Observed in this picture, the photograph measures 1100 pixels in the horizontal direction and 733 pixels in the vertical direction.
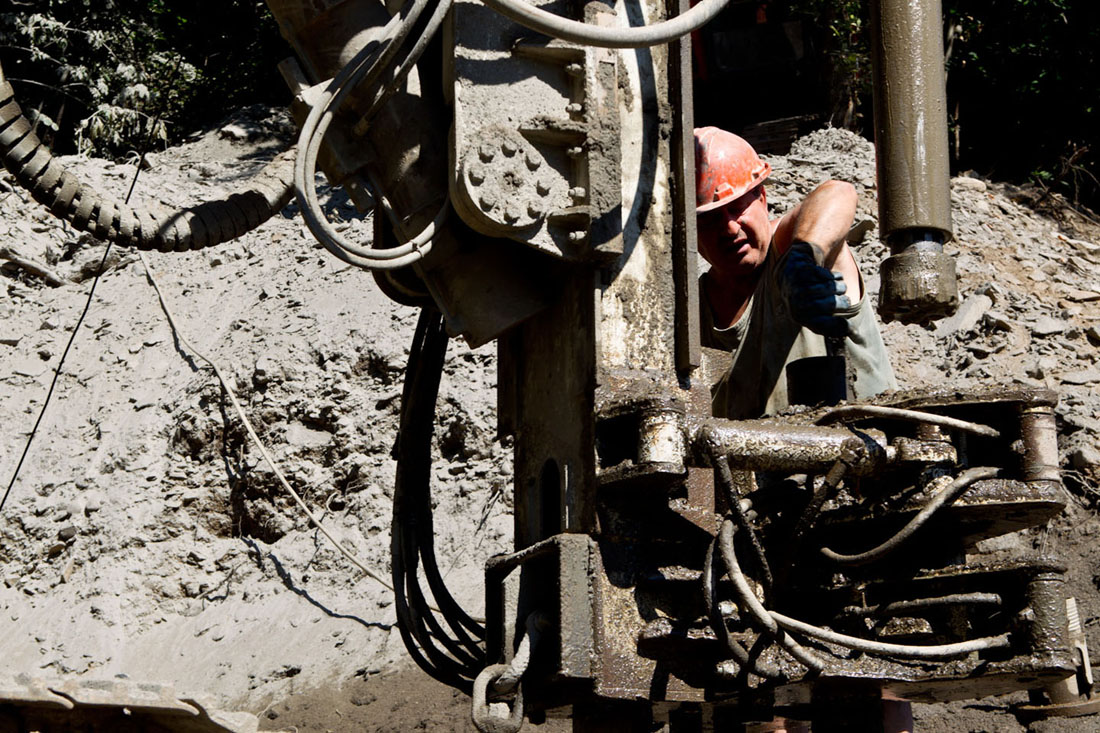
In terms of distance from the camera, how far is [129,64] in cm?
1491

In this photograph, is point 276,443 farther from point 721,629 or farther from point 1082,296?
point 721,629

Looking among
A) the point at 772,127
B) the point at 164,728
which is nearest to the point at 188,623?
the point at 164,728

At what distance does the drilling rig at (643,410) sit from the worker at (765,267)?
765mm

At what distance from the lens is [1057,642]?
12.7 ft

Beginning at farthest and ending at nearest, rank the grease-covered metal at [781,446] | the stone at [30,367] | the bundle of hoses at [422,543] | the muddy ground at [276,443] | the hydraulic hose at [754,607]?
the stone at [30,367] < the muddy ground at [276,443] < the bundle of hoses at [422,543] < the grease-covered metal at [781,446] < the hydraulic hose at [754,607]

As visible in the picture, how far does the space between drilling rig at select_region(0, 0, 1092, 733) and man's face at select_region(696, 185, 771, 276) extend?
908 mm

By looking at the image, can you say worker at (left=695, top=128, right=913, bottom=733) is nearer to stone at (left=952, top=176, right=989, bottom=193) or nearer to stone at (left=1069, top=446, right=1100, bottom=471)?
stone at (left=1069, top=446, right=1100, bottom=471)

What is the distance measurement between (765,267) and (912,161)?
1.33 metres

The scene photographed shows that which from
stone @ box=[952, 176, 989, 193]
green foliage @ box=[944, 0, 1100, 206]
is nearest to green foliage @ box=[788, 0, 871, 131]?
green foliage @ box=[944, 0, 1100, 206]

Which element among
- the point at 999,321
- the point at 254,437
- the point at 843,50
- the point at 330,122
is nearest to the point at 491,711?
the point at 330,122

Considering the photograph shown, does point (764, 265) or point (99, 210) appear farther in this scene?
point (764, 265)

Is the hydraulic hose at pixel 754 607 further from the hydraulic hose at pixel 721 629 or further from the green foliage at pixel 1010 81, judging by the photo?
the green foliage at pixel 1010 81

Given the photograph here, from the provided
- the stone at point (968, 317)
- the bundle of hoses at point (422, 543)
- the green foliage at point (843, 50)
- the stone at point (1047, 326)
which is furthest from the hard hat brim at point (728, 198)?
the green foliage at point (843, 50)

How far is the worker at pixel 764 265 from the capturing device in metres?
5.29
